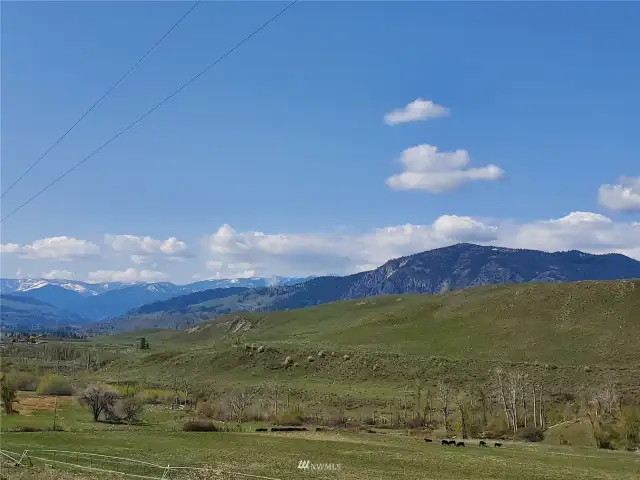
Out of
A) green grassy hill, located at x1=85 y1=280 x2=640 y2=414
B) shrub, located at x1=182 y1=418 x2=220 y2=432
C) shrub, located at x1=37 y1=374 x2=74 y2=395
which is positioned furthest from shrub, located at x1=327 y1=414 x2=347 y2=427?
shrub, located at x1=37 y1=374 x2=74 y2=395

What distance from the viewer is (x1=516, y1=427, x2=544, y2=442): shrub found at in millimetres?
68000

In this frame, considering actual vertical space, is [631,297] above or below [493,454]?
above

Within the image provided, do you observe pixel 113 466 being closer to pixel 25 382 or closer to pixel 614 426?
pixel 614 426

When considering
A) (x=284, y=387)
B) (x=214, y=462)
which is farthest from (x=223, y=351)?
(x=214, y=462)

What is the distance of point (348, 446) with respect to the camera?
178 feet

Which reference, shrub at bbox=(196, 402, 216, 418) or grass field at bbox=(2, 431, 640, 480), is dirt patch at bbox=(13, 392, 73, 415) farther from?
grass field at bbox=(2, 431, 640, 480)

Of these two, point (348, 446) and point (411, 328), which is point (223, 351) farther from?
point (348, 446)

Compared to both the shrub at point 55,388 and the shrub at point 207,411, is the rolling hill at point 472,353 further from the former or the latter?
the shrub at point 55,388

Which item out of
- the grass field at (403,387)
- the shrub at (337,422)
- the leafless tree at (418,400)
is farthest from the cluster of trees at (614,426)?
the shrub at (337,422)

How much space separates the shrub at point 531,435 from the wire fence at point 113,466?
140 ft

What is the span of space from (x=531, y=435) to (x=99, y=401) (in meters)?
52.8

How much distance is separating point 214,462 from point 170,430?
27268 mm

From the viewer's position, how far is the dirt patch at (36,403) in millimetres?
93506

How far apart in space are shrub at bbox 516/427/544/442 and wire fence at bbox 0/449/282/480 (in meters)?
42.6
